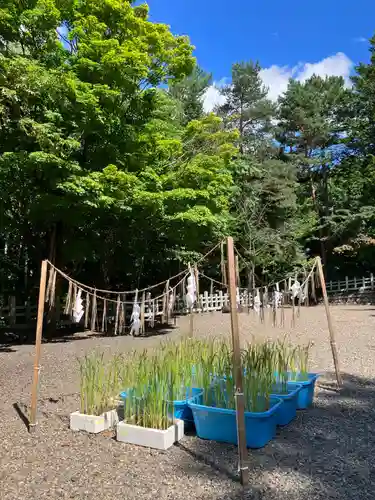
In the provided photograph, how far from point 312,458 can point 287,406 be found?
835 millimetres

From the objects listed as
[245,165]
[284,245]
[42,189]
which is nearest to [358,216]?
[284,245]

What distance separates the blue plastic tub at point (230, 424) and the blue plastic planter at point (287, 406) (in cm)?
21

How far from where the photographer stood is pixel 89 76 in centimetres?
A: 977

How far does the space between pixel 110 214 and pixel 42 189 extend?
1829 mm

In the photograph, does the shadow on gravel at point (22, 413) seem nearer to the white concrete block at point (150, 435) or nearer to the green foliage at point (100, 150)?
the white concrete block at point (150, 435)

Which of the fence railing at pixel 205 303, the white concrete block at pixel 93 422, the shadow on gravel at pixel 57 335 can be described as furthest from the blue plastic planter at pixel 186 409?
the shadow on gravel at pixel 57 335

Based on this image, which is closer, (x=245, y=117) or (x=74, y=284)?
(x=74, y=284)

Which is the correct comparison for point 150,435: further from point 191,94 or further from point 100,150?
point 191,94

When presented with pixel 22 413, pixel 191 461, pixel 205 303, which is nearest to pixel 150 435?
pixel 191 461

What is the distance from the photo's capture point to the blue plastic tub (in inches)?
150

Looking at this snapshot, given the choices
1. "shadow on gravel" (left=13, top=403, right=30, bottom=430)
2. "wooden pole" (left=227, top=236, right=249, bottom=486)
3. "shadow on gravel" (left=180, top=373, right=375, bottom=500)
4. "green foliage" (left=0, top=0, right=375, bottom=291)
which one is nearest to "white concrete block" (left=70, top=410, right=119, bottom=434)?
"shadow on gravel" (left=13, top=403, right=30, bottom=430)

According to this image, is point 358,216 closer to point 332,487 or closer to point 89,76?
point 89,76

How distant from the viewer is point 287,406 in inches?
176

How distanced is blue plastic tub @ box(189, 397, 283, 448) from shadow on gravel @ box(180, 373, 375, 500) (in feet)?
0.23
